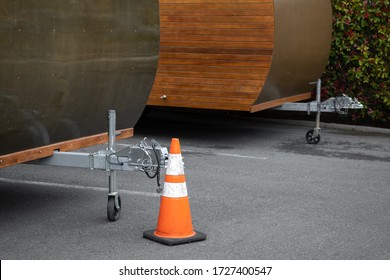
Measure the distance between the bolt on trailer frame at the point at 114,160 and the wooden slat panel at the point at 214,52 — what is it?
14.8ft

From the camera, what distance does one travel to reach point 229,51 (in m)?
11.4

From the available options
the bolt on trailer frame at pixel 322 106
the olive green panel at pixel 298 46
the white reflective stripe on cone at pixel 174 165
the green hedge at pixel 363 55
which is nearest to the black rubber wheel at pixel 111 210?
the white reflective stripe on cone at pixel 174 165

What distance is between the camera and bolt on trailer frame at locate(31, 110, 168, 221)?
662 centimetres

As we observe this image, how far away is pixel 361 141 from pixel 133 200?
569 centimetres

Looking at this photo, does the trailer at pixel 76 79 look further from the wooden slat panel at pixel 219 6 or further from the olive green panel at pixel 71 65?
the wooden slat panel at pixel 219 6

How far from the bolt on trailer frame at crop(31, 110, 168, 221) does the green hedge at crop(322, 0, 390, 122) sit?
7.76 m

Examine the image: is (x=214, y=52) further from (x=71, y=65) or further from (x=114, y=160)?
(x=71, y=65)

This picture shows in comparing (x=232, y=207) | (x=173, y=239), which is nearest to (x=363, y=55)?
(x=232, y=207)

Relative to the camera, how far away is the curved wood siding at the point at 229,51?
11078 millimetres

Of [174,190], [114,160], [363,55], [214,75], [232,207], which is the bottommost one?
[232,207]

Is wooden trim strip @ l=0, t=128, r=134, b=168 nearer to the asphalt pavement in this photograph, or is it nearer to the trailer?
the trailer

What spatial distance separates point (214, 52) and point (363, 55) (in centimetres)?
351

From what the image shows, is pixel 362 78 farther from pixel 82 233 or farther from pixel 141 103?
pixel 82 233

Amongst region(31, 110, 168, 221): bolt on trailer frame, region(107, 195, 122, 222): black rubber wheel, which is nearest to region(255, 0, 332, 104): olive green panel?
region(31, 110, 168, 221): bolt on trailer frame
